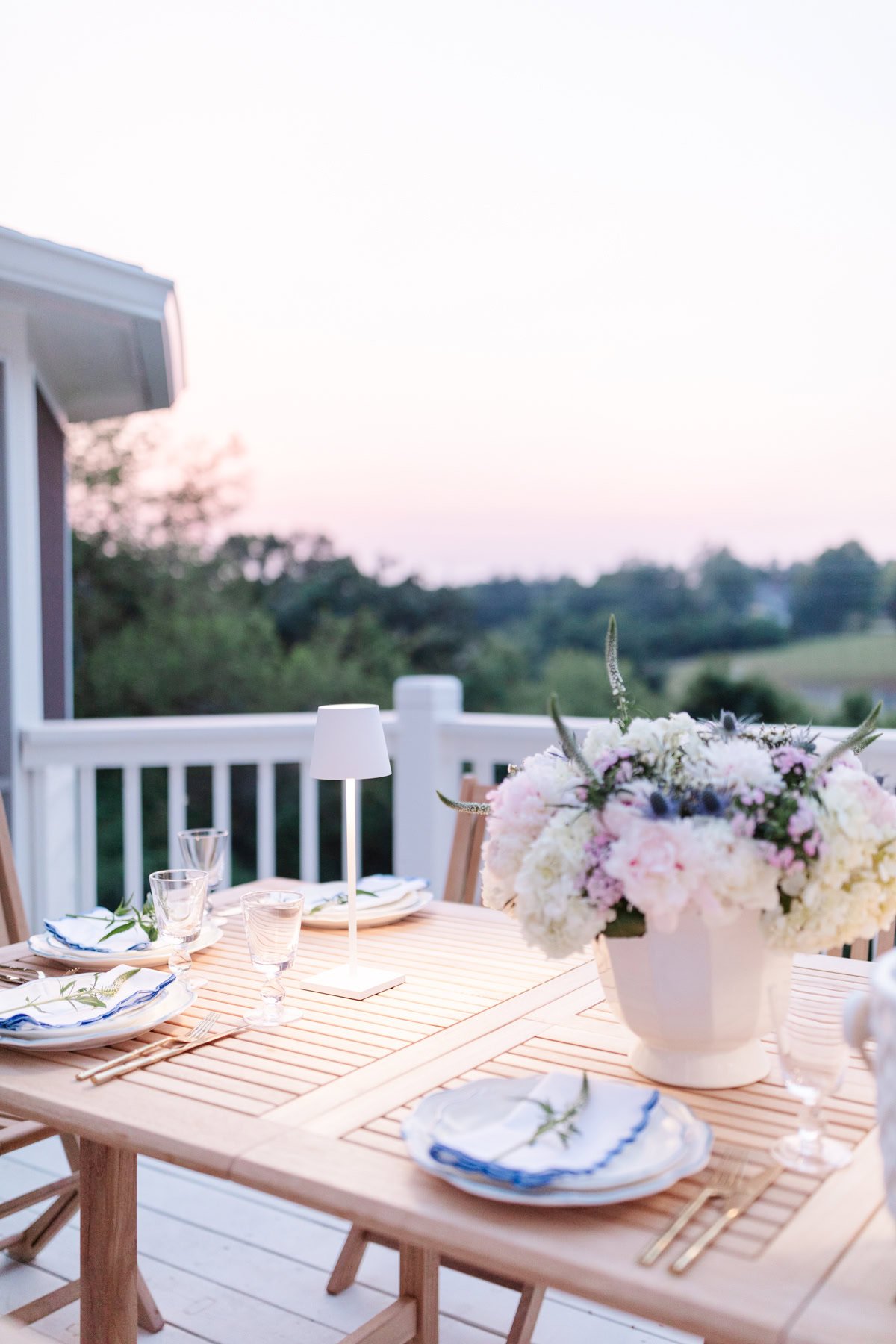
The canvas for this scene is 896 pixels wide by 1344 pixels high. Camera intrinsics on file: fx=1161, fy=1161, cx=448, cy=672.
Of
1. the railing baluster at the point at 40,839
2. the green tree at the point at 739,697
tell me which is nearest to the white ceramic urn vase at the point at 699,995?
the railing baluster at the point at 40,839

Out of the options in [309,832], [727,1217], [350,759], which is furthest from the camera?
[309,832]

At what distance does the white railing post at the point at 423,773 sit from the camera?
3510 millimetres

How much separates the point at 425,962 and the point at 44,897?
220cm

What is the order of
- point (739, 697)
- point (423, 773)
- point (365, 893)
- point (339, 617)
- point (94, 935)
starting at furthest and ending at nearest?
point (339, 617), point (739, 697), point (423, 773), point (365, 893), point (94, 935)

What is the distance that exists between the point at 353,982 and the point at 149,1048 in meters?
0.35

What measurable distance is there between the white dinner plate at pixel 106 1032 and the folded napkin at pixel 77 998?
1 cm

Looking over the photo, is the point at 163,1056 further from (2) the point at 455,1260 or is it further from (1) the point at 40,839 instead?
(1) the point at 40,839

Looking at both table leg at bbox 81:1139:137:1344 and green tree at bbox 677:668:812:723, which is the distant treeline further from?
table leg at bbox 81:1139:137:1344

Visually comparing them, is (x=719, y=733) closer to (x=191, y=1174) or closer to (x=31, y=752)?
(x=191, y=1174)

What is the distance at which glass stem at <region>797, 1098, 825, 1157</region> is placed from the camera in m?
1.14

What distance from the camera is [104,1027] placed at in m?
1.45

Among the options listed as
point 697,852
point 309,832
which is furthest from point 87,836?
point 697,852

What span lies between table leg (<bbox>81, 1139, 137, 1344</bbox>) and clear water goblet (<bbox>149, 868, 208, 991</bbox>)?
248 millimetres

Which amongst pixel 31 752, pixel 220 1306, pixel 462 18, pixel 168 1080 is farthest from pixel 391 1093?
pixel 462 18
